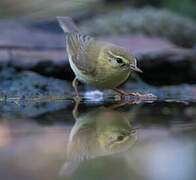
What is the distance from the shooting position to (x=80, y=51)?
218 inches

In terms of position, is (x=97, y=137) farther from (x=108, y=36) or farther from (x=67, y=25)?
(x=108, y=36)

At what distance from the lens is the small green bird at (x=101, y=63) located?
458 cm

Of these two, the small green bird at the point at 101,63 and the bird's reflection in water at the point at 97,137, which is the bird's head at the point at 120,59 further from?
the bird's reflection in water at the point at 97,137

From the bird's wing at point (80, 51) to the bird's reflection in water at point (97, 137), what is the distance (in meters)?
1.45

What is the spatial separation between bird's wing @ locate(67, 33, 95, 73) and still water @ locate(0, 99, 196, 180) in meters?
1.16

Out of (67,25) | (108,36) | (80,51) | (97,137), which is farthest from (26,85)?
(108,36)

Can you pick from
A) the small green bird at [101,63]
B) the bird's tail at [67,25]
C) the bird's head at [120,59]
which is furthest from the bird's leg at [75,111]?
the bird's tail at [67,25]

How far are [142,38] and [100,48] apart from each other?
11.0 feet

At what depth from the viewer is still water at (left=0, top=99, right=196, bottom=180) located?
6.49 ft

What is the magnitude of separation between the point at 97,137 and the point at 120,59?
202 cm

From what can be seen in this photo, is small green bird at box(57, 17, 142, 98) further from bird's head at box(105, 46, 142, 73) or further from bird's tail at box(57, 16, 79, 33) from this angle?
bird's tail at box(57, 16, 79, 33)

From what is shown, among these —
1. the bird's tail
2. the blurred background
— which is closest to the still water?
the bird's tail

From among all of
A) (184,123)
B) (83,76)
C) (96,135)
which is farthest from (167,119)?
(83,76)

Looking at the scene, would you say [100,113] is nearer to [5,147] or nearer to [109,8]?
[5,147]
